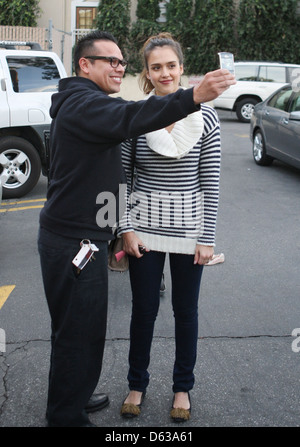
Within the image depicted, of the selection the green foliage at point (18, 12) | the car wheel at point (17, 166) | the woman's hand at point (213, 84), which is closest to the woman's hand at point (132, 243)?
the woman's hand at point (213, 84)

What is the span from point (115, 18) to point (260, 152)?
11983 mm

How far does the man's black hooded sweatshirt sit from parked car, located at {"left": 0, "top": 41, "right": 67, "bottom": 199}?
5.16m

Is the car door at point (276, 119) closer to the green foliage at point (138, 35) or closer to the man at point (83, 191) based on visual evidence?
the man at point (83, 191)

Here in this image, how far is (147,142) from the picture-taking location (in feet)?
8.57

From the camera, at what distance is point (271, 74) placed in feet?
54.9

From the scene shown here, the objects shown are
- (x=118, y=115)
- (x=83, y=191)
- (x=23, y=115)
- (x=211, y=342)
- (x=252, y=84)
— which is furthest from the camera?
(x=252, y=84)

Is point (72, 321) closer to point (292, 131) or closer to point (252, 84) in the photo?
point (292, 131)

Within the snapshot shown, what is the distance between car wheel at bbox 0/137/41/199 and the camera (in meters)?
7.50


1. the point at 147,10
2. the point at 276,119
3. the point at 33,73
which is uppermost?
the point at 147,10

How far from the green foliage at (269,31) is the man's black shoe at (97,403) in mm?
18670

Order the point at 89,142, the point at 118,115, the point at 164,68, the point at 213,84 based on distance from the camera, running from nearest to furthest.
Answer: the point at 213,84, the point at 118,115, the point at 89,142, the point at 164,68

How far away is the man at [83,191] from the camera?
6.68 feet

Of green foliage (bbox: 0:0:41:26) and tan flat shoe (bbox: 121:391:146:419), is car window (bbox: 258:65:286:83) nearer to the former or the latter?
green foliage (bbox: 0:0:41:26)

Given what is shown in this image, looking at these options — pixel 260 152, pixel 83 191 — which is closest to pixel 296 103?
pixel 260 152
